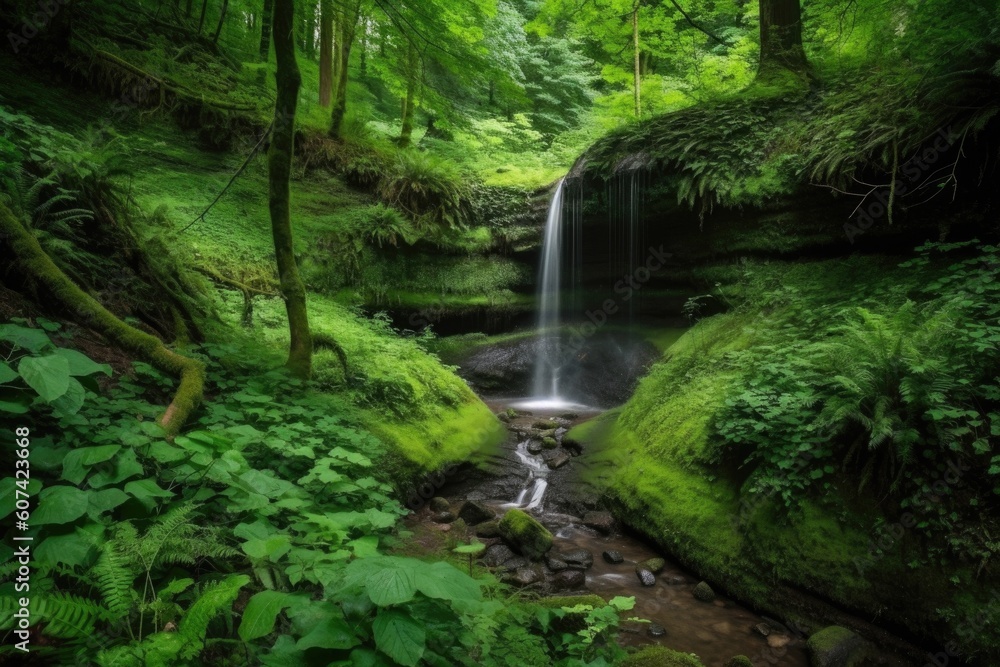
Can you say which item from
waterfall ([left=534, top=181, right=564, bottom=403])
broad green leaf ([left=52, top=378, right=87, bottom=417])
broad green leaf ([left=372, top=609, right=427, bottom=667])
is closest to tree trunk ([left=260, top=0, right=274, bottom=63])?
waterfall ([left=534, top=181, right=564, bottom=403])

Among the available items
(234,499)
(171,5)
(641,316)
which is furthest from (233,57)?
(234,499)

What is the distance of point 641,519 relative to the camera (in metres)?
4.87

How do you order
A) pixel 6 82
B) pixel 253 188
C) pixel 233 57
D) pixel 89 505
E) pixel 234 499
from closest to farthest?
pixel 89 505 → pixel 234 499 → pixel 6 82 → pixel 253 188 → pixel 233 57

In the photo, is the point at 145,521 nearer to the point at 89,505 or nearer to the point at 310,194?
the point at 89,505

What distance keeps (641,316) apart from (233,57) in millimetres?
10722

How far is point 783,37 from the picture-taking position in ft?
27.7

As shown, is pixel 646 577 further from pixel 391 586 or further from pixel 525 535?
pixel 391 586

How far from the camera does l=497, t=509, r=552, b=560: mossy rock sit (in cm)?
449

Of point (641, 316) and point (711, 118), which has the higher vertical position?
point (711, 118)

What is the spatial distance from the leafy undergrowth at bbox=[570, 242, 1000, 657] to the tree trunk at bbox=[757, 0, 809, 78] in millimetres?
4747

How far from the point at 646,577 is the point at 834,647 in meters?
1.38

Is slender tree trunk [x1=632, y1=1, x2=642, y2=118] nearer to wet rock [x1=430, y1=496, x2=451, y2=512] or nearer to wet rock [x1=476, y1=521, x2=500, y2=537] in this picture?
wet rock [x1=430, y1=496, x2=451, y2=512]

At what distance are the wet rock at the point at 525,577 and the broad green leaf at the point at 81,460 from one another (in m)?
3.06

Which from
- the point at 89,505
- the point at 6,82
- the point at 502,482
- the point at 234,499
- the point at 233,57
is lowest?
the point at 502,482
